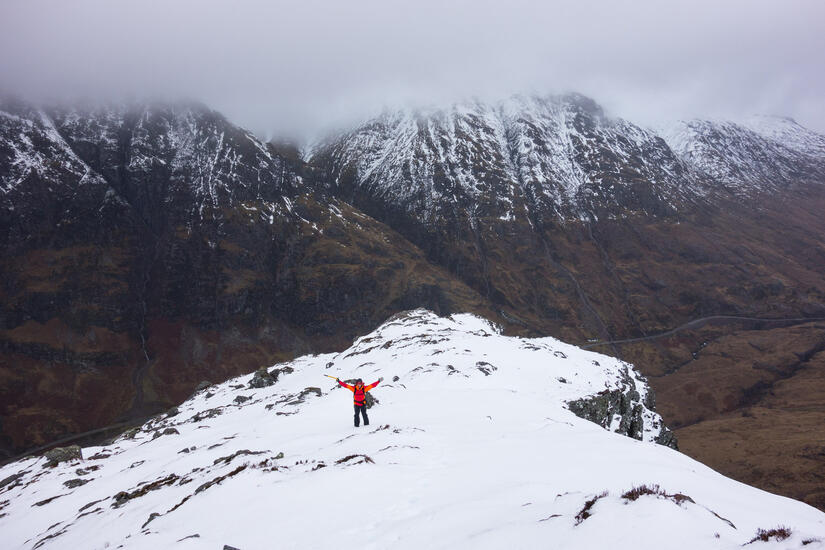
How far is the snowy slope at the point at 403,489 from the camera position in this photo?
6637 millimetres

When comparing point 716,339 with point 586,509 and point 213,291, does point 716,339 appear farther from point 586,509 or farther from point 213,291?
point 213,291

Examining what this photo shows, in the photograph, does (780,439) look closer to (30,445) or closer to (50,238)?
(30,445)

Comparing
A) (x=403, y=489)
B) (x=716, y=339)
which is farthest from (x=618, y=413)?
(x=716, y=339)

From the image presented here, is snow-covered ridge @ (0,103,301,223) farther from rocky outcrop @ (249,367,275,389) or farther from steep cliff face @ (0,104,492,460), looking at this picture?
rocky outcrop @ (249,367,275,389)

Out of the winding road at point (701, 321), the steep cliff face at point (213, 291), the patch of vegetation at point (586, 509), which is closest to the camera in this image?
the patch of vegetation at point (586, 509)

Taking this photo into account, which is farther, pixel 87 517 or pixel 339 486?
pixel 87 517

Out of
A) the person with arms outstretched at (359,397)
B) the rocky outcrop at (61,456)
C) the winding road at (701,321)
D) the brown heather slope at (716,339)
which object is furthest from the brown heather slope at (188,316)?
the person with arms outstretched at (359,397)

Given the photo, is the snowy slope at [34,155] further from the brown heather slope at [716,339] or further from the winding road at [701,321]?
the winding road at [701,321]

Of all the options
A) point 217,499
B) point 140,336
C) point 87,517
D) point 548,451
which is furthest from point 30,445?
point 548,451

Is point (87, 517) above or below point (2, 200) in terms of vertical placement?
below

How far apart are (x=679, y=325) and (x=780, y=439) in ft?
364

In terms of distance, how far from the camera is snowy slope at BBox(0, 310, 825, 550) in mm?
6637

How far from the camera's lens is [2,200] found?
470ft

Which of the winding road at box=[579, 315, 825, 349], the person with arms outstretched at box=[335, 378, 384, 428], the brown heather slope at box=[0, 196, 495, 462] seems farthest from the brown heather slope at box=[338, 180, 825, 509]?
the person with arms outstretched at box=[335, 378, 384, 428]
